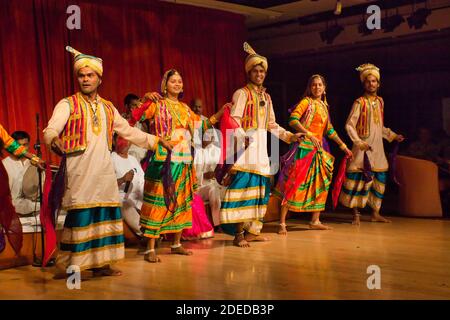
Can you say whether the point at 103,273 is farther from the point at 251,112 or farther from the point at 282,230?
the point at 282,230

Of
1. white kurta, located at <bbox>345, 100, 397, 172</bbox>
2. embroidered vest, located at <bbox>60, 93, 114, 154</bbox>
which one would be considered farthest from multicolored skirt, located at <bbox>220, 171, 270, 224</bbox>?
embroidered vest, located at <bbox>60, 93, 114, 154</bbox>

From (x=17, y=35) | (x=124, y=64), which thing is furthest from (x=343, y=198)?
(x=17, y=35)

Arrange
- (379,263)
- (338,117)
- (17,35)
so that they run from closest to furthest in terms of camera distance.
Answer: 1. (379,263)
2. (17,35)
3. (338,117)

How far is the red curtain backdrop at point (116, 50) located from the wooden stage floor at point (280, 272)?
2158 mm

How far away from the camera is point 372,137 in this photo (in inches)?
276

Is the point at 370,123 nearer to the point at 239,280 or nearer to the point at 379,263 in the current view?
the point at 379,263

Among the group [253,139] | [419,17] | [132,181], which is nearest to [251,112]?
[253,139]

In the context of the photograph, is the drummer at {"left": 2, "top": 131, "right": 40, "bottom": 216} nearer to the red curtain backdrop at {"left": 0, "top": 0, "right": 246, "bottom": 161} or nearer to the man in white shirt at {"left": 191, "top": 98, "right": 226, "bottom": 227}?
the red curtain backdrop at {"left": 0, "top": 0, "right": 246, "bottom": 161}

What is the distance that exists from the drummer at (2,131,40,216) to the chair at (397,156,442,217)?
13.5ft

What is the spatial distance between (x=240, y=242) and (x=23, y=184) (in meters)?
1.90

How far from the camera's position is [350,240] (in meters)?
Answer: 5.98

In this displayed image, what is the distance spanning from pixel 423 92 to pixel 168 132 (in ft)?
16.8

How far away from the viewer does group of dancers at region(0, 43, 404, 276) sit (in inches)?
173

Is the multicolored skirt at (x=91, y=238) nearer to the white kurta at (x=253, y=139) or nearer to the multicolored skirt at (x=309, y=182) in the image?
the white kurta at (x=253, y=139)
